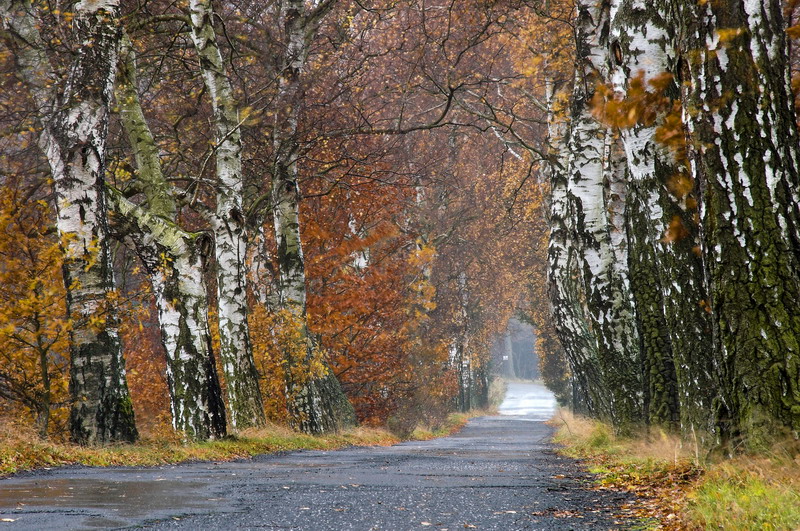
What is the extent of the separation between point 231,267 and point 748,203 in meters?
11.3

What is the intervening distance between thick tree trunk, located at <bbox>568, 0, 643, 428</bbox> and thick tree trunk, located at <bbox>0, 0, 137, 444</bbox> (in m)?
6.89

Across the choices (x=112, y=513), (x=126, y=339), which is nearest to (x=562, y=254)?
(x=112, y=513)

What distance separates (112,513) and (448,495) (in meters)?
2.70

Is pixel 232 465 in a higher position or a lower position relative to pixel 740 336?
lower

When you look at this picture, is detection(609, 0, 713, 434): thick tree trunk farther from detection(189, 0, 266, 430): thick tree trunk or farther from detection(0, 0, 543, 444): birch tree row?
detection(189, 0, 266, 430): thick tree trunk

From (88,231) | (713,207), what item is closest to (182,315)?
(88,231)

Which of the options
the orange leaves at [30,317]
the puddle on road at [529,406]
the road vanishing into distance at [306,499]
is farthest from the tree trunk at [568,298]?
the puddle on road at [529,406]

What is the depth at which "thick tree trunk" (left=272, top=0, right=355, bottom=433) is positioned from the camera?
1825 cm

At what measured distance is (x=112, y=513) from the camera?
5.28m

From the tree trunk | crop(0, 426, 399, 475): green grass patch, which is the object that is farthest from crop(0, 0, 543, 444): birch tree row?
the tree trunk

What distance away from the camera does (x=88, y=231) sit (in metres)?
11.7

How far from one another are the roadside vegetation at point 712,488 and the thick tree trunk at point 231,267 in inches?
324

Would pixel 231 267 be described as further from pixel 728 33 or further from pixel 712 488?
pixel 712 488

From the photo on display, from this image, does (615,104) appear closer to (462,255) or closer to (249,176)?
(249,176)
